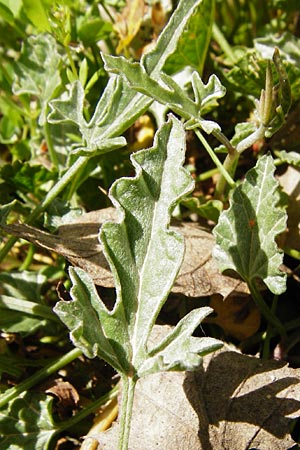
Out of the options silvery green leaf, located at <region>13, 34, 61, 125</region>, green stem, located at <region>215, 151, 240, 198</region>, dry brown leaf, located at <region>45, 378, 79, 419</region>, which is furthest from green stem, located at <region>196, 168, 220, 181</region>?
dry brown leaf, located at <region>45, 378, 79, 419</region>

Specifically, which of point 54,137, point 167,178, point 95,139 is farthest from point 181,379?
point 54,137

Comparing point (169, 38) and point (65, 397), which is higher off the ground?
point (169, 38)

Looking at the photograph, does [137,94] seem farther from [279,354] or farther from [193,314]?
[279,354]

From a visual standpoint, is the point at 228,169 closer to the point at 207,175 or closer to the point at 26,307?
the point at 207,175

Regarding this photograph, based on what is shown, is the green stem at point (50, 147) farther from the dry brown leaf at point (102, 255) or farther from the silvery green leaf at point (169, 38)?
the silvery green leaf at point (169, 38)

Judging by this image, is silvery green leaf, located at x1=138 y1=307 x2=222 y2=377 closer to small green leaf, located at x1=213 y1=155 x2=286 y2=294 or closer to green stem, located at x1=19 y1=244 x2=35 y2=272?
small green leaf, located at x1=213 y1=155 x2=286 y2=294

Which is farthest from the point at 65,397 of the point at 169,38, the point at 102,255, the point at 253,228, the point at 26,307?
the point at 169,38

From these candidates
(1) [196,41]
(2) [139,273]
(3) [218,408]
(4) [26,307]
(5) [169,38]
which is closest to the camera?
(2) [139,273]

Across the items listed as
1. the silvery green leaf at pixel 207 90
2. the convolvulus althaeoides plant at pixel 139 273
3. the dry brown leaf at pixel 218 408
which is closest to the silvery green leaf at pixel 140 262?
the convolvulus althaeoides plant at pixel 139 273

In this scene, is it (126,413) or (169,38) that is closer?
(126,413)
